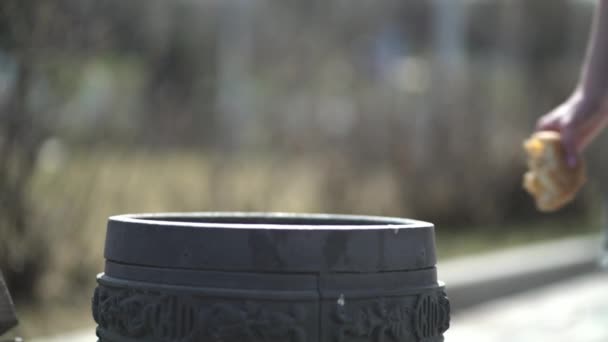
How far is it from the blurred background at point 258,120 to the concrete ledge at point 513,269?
0.72 metres

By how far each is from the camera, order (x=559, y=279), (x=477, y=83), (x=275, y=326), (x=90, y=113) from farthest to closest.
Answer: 1. (x=477, y=83)
2. (x=559, y=279)
3. (x=90, y=113)
4. (x=275, y=326)

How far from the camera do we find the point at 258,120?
11.5 m

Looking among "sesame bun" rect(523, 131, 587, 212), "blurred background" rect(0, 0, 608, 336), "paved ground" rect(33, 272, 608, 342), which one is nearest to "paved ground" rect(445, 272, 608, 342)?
"paved ground" rect(33, 272, 608, 342)

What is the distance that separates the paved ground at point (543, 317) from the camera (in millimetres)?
6570

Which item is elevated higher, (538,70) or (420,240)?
(538,70)

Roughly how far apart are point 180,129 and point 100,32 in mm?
1693

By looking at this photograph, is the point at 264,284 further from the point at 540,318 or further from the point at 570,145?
the point at 540,318

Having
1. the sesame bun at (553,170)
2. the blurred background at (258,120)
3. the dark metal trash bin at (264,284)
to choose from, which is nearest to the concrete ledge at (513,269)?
the blurred background at (258,120)

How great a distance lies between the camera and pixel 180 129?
7.86 m

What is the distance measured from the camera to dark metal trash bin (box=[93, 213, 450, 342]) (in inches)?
83.9

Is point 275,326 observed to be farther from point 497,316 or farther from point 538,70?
point 538,70

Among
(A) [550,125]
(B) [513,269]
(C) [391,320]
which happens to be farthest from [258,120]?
(C) [391,320]

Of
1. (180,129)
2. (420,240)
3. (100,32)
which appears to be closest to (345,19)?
(180,129)

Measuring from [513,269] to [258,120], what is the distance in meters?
3.69
